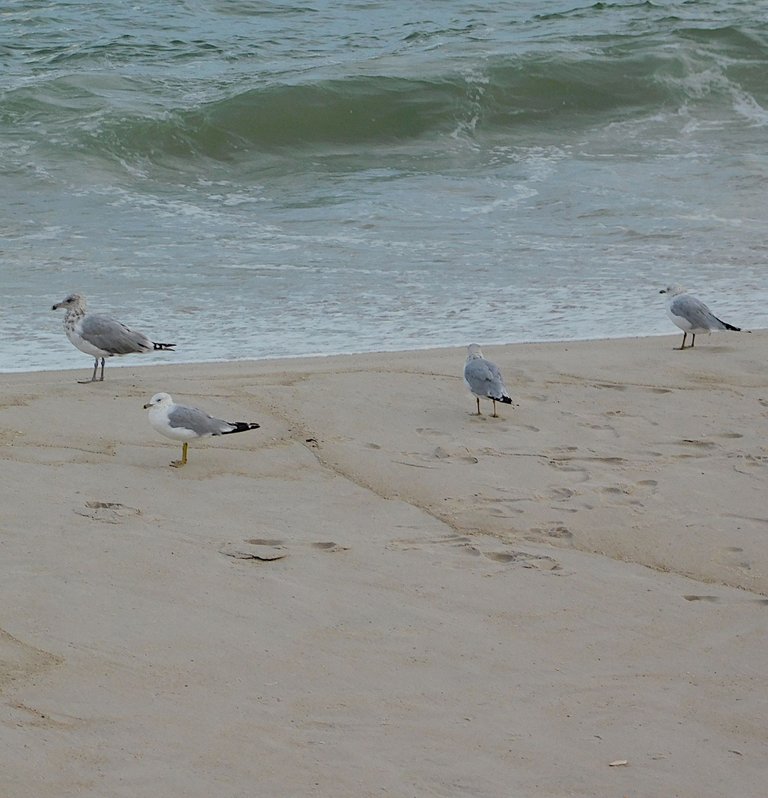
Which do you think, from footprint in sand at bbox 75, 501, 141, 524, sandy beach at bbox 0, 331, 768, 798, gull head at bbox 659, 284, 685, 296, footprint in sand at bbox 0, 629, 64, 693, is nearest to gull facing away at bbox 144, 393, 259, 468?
sandy beach at bbox 0, 331, 768, 798

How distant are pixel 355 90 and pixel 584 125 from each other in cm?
324

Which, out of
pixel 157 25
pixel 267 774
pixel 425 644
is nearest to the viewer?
pixel 267 774

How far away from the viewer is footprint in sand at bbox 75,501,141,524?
15.7 feet

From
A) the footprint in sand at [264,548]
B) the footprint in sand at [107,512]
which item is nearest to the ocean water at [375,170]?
the footprint in sand at [107,512]

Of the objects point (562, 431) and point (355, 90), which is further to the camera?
point (355, 90)

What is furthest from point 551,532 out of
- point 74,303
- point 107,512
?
point 74,303

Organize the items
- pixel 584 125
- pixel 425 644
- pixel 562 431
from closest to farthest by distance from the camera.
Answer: pixel 425 644
pixel 562 431
pixel 584 125

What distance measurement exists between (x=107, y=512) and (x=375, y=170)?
35.2ft

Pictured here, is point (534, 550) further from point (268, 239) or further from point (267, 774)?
point (268, 239)

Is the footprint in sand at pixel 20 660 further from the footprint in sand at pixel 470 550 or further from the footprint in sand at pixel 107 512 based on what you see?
the footprint in sand at pixel 470 550

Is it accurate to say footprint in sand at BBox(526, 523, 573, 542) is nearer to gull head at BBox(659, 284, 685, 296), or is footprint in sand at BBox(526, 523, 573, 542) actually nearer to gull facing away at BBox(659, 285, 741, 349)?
gull facing away at BBox(659, 285, 741, 349)

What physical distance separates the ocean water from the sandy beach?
83.4 inches

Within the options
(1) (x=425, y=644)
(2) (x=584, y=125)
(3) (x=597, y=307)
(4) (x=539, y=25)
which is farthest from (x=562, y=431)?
(4) (x=539, y=25)

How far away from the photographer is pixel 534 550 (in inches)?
187
